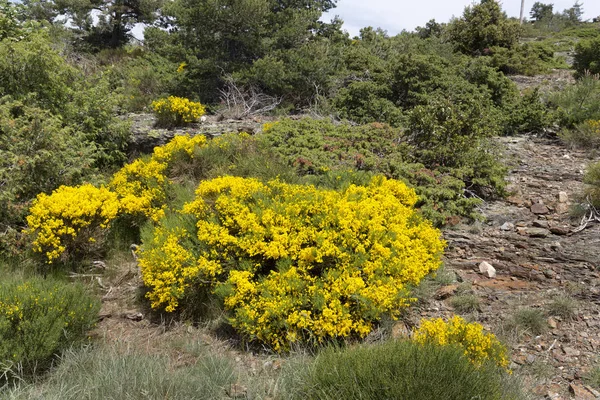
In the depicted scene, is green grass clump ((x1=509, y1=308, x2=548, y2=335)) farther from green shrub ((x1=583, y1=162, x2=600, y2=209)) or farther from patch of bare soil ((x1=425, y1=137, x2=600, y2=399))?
green shrub ((x1=583, y1=162, x2=600, y2=209))

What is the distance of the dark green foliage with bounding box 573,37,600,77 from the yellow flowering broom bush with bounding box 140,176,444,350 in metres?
10.3

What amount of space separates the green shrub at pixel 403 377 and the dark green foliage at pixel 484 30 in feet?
42.0

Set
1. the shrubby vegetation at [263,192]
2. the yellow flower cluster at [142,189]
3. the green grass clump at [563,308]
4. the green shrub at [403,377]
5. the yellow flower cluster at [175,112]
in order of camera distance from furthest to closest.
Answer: the yellow flower cluster at [175,112], the yellow flower cluster at [142,189], the green grass clump at [563,308], the shrubby vegetation at [263,192], the green shrub at [403,377]

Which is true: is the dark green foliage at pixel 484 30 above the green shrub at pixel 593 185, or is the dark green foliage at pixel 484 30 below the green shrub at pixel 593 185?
above

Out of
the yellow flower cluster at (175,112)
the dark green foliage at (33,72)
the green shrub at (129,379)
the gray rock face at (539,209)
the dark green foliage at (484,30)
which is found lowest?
the green shrub at (129,379)

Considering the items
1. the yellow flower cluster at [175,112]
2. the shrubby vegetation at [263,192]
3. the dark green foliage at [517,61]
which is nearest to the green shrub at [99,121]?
the shrubby vegetation at [263,192]

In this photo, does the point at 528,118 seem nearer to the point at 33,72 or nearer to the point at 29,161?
the point at 29,161

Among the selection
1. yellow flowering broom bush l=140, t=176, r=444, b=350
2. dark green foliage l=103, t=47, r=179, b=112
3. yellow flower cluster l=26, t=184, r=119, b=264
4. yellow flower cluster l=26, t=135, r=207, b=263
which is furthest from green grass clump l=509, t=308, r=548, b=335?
dark green foliage l=103, t=47, r=179, b=112

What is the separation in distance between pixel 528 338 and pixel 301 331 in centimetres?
162

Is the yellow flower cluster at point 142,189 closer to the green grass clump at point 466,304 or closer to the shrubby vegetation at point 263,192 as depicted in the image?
the shrubby vegetation at point 263,192

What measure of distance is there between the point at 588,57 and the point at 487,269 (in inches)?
428

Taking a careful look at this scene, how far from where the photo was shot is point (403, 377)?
2.24m

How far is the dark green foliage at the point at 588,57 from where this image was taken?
11531mm

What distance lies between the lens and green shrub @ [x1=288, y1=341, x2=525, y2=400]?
2174 mm
